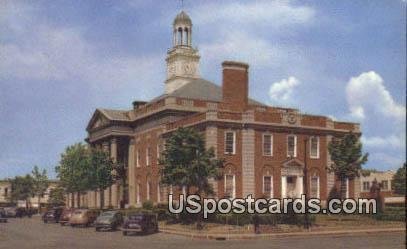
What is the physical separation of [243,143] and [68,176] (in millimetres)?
36490

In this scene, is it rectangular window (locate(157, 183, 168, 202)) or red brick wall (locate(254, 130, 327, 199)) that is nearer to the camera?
red brick wall (locate(254, 130, 327, 199))

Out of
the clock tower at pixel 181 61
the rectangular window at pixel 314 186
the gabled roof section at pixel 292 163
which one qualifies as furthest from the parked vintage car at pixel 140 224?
→ the clock tower at pixel 181 61

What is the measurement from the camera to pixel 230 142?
60312 mm

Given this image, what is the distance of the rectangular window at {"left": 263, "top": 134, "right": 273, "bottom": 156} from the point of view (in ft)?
203

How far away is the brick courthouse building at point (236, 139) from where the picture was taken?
6003 centimetres

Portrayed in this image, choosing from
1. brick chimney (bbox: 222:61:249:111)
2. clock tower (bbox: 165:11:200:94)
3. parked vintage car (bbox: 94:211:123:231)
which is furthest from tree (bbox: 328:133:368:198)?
clock tower (bbox: 165:11:200:94)

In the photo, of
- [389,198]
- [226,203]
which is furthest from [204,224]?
[389,198]

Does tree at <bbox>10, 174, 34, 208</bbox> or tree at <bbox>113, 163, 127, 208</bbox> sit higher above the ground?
tree at <bbox>113, 163, 127, 208</bbox>

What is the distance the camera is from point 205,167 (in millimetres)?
45969

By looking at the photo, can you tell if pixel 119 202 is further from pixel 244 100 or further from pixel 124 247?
pixel 124 247

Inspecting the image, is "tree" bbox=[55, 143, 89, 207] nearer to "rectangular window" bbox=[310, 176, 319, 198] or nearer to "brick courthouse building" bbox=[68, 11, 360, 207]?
"brick courthouse building" bbox=[68, 11, 360, 207]

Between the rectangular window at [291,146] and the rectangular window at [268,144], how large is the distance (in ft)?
7.05

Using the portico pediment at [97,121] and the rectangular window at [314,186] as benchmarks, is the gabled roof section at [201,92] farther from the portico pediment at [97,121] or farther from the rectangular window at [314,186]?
the rectangular window at [314,186]

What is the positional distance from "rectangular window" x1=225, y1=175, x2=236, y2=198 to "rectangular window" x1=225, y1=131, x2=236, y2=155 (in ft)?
7.83
